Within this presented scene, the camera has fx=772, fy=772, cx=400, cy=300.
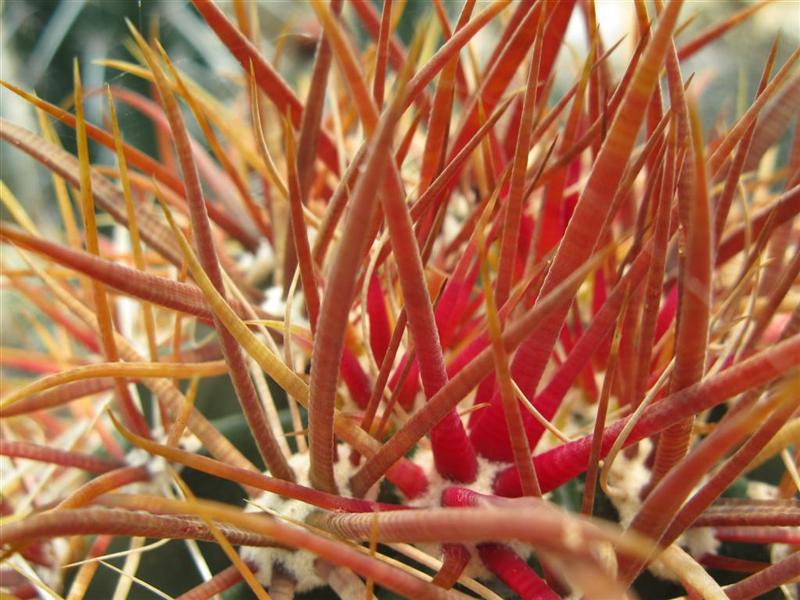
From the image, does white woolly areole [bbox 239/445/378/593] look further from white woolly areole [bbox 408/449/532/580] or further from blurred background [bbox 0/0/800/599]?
blurred background [bbox 0/0/800/599]

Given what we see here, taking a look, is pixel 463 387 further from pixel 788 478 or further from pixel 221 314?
pixel 788 478

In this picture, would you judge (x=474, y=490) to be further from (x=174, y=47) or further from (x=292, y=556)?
(x=174, y=47)

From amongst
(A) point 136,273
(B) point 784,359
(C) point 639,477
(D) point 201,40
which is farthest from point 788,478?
(D) point 201,40

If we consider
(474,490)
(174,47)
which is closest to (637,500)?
(474,490)

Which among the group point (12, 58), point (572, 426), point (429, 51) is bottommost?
point (572, 426)

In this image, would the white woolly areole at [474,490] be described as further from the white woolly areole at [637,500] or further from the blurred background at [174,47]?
the blurred background at [174,47]
